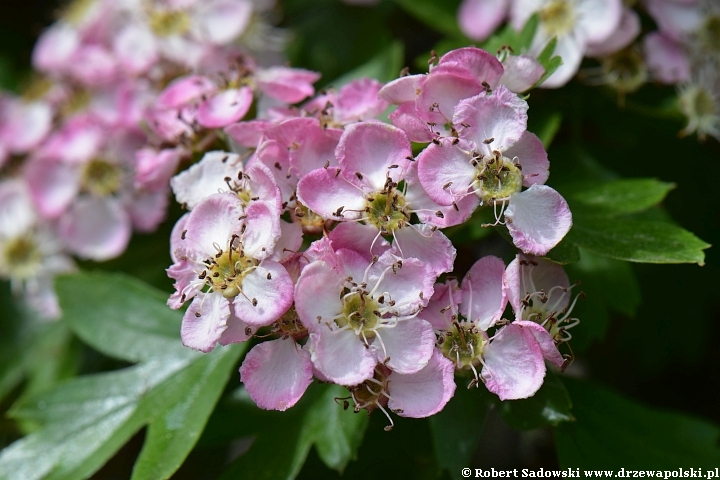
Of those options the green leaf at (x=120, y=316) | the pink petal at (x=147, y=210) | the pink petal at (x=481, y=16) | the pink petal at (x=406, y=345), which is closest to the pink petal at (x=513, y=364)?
the pink petal at (x=406, y=345)

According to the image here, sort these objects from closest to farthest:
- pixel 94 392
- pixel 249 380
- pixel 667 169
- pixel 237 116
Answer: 1. pixel 249 380
2. pixel 237 116
3. pixel 94 392
4. pixel 667 169

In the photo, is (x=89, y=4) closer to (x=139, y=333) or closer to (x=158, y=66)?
(x=158, y=66)

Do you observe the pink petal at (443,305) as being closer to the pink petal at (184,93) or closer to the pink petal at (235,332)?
the pink petal at (235,332)

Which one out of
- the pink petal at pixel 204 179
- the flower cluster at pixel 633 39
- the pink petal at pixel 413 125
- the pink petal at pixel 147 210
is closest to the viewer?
the pink petal at pixel 413 125

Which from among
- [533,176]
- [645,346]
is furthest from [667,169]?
[533,176]

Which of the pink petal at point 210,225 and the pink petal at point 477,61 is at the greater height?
the pink petal at point 477,61

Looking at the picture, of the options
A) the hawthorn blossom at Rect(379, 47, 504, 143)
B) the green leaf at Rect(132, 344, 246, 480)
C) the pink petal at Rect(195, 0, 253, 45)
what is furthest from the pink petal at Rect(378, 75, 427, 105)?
the pink petal at Rect(195, 0, 253, 45)

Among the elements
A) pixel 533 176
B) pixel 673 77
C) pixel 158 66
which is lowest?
pixel 158 66

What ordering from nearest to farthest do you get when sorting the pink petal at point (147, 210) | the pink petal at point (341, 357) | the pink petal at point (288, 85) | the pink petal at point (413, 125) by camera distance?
the pink petal at point (341, 357), the pink petal at point (413, 125), the pink petal at point (288, 85), the pink petal at point (147, 210)
